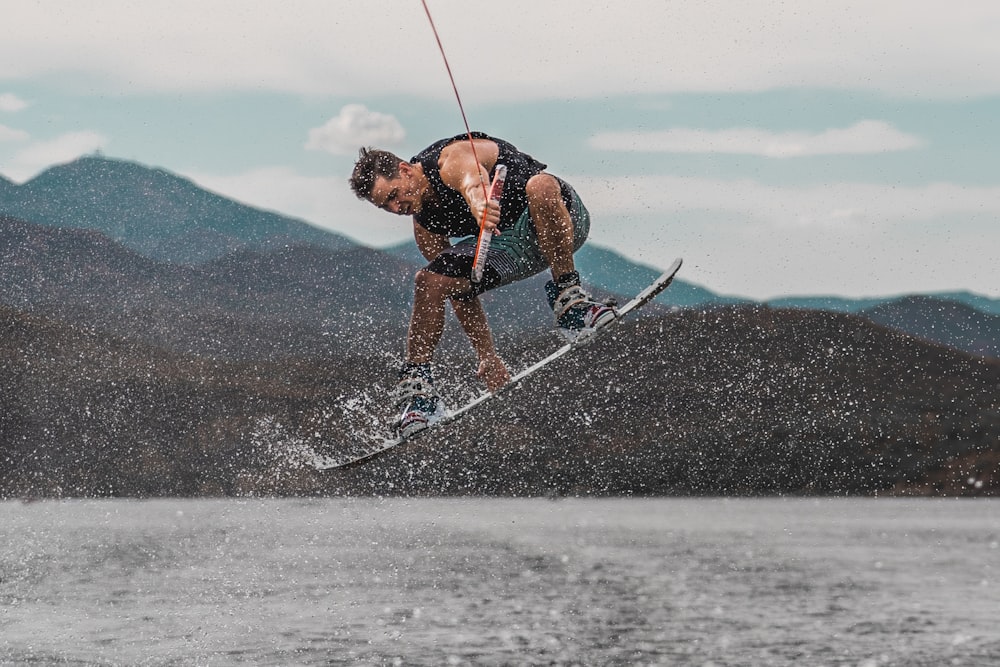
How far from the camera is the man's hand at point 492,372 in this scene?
37.6 feet

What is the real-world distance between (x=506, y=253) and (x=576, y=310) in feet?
2.80

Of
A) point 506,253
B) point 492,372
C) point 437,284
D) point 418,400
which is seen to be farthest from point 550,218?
point 418,400

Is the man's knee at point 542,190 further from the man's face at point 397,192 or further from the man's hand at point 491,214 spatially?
the man's face at point 397,192

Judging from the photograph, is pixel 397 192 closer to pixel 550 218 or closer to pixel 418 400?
pixel 550 218

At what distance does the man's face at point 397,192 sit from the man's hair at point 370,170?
4 centimetres

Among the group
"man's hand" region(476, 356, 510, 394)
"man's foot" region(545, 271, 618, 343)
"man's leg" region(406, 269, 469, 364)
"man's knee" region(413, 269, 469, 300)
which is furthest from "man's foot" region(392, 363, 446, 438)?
"man's foot" region(545, 271, 618, 343)

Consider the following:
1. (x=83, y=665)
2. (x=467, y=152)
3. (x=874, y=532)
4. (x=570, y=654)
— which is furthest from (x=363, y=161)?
(x=874, y=532)

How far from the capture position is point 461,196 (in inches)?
403

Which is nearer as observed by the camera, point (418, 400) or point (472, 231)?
point (472, 231)

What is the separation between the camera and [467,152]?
9883mm

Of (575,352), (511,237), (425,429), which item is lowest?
(425,429)

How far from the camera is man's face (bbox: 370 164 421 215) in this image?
1009 centimetres

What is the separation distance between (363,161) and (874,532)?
438ft

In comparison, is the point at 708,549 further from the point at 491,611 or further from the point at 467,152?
the point at 467,152
